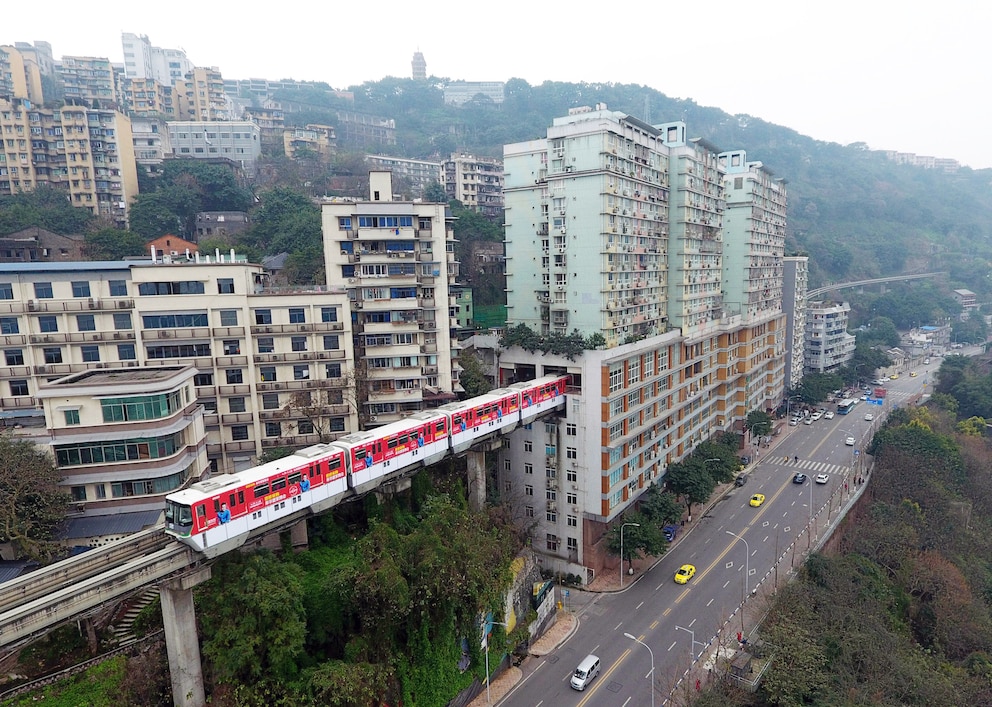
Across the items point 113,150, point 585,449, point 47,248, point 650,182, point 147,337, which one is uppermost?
point 113,150

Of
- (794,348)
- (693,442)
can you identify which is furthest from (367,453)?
(794,348)

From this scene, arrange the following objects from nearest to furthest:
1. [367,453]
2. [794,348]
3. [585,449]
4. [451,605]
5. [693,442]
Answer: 1. [451,605]
2. [367,453]
3. [585,449]
4. [693,442]
5. [794,348]

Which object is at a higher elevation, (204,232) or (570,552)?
(204,232)

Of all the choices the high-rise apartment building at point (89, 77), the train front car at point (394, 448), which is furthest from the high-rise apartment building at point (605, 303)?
the high-rise apartment building at point (89, 77)

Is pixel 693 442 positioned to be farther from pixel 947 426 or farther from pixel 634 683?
pixel 947 426

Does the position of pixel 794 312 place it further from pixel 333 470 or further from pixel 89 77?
pixel 89 77

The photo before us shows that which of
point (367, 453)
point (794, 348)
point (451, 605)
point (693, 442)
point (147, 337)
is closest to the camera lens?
point (451, 605)
